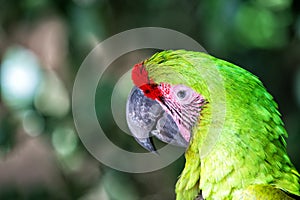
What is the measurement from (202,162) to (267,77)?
799 millimetres

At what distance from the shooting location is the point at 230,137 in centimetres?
93

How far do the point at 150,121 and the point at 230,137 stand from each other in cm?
17

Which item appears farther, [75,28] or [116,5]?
[116,5]

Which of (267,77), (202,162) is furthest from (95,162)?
(202,162)

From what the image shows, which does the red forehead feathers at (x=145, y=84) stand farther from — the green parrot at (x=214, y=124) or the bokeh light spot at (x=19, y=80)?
the bokeh light spot at (x=19, y=80)

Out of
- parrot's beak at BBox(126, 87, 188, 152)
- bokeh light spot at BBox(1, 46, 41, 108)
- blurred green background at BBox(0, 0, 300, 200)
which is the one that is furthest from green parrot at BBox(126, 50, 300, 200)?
bokeh light spot at BBox(1, 46, 41, 108)

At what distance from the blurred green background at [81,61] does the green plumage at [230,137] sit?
1.47 feet

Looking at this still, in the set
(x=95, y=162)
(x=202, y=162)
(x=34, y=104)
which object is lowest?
(x=95, y=162)

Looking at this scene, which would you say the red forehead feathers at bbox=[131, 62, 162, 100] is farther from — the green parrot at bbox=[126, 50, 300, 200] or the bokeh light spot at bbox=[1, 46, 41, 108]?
the bokeh light spot at bbox=[1, 46, 41, 108]

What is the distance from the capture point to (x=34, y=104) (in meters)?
1.62

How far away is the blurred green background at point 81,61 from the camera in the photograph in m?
1.53

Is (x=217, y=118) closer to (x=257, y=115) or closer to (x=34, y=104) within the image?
(x=257, y=115)

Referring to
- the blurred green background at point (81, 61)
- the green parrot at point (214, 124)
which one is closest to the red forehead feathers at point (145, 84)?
the green parrot at point (214, 124)

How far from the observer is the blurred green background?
60.1 inches
